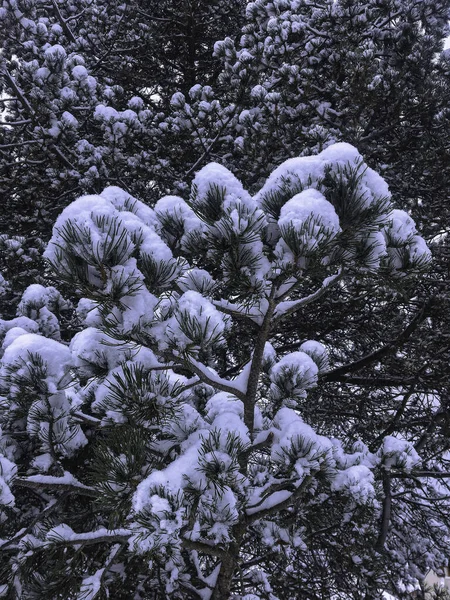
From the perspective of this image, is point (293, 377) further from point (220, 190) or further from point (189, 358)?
point (220, 190)

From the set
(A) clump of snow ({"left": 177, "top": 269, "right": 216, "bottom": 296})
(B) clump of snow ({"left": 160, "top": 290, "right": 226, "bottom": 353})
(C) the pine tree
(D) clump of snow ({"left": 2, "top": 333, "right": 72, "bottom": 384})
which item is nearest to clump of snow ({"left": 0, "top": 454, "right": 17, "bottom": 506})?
(C) the pine tree

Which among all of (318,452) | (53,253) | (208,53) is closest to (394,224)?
(318,452)

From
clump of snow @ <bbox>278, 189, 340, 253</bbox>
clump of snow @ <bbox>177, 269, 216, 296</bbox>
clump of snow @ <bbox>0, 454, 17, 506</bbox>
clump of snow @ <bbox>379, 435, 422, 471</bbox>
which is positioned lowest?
clump of snow @ <bbox>0, 454, 17, 506</bbox>

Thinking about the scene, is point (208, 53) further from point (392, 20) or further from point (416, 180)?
point (416, 180)

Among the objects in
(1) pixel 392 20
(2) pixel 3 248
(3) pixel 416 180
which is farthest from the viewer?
(1) pixel 392 20

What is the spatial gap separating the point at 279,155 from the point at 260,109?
0.59 metres

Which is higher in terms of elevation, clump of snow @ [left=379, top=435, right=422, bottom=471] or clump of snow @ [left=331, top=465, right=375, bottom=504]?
clump of snow @ [left=379, top=435, right=422, bottom=471]

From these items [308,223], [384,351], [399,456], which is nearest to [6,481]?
[308,223]

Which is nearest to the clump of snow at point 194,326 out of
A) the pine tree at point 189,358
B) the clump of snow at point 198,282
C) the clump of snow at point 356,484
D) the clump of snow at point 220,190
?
the pine tree at point 189,358

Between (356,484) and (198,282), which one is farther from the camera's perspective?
(356,484)

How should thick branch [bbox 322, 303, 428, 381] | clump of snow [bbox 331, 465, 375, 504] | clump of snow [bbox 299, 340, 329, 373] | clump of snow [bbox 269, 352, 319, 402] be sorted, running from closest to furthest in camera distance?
clump of snow [bbox 331, 465, 375, 504] → clump of snow [bbox 269, 352, 319, 402] → clump of snow [bbox 299, 340, 329, 373] → thick branch [bbox 322, 303, 428, 381]

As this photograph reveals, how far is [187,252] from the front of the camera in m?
1.85

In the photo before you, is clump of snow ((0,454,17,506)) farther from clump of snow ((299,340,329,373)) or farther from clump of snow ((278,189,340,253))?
clump of snow ((299,340,329,373))

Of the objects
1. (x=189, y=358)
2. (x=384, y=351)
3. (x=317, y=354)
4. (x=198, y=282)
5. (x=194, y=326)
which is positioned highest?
(x=384, y=351)
